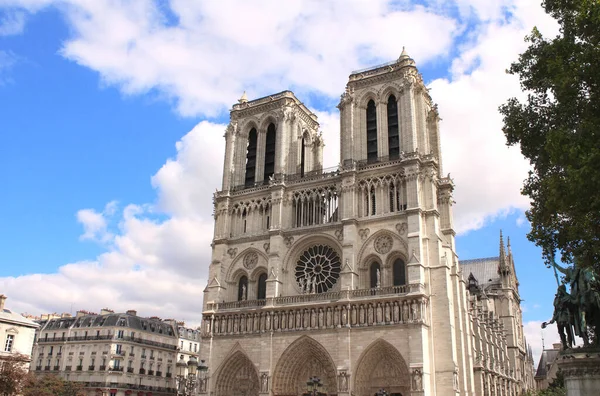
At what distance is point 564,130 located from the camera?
1407cm

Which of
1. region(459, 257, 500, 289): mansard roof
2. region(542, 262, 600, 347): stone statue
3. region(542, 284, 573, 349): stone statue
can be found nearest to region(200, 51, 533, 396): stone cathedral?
region(542, 284, 573, 349): stone statue

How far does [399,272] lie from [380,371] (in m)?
5.35

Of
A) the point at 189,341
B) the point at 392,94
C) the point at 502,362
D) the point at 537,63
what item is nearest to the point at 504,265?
the point at 502,362

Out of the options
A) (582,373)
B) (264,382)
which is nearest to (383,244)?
(264,382)

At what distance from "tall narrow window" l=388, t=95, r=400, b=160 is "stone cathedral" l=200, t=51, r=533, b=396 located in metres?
0.07

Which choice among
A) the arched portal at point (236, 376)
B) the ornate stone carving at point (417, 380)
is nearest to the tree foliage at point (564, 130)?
the ornate stone carving at point (417, 380)

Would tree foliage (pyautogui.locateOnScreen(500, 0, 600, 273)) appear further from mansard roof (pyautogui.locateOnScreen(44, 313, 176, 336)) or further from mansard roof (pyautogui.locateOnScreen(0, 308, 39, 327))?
mansard roof (pyautogui.locateOnScreen(44, 313, 176, 336))

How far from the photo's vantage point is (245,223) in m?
37.6

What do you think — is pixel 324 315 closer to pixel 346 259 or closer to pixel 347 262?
pixel 347 262

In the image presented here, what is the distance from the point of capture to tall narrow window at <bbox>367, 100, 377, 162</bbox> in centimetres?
3591

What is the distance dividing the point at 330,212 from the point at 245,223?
229 inches

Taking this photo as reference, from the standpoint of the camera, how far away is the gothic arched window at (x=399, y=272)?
3197cm

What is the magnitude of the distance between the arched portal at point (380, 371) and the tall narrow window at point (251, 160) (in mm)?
14248

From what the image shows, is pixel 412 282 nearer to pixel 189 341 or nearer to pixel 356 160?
pixel 356 160
